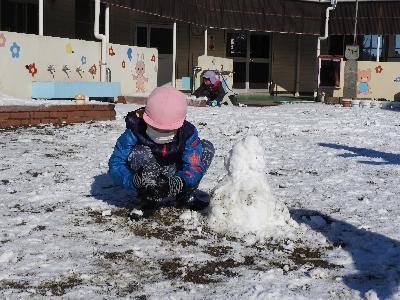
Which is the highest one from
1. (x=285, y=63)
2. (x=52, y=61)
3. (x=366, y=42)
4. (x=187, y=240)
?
(x=366, y=42)

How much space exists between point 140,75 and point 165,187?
36.7 feet

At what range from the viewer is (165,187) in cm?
350

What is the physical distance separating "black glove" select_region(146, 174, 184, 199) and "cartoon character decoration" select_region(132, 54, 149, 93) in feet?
35.3

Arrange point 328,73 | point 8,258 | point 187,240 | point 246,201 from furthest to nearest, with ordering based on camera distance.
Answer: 1. point 328,73
2. point 246,201
3. point 187,240
4. point 8,258

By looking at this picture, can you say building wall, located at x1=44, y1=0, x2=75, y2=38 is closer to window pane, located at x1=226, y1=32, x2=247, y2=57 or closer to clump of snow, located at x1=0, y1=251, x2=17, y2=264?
window pane, located at x1=226, y1=32, x2=247, y2=57

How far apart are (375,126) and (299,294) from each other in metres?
7.85

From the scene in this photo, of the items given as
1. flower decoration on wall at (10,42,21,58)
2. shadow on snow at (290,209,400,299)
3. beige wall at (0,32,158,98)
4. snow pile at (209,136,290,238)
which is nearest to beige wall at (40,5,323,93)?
beige wall at (0,32,158,98)

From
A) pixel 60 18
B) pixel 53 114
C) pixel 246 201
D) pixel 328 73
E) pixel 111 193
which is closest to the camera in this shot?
pixel 246 201

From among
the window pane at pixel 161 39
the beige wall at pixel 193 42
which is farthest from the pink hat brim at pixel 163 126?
the window pane at pixel 161 39

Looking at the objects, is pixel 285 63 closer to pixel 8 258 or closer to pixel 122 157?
pixel 122 157

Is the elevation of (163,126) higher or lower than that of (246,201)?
higher

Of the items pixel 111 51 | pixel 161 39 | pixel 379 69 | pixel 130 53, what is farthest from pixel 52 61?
pixel 379 69

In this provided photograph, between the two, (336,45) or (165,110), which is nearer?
(165,110)

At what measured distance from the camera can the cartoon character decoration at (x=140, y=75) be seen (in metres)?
14.2
